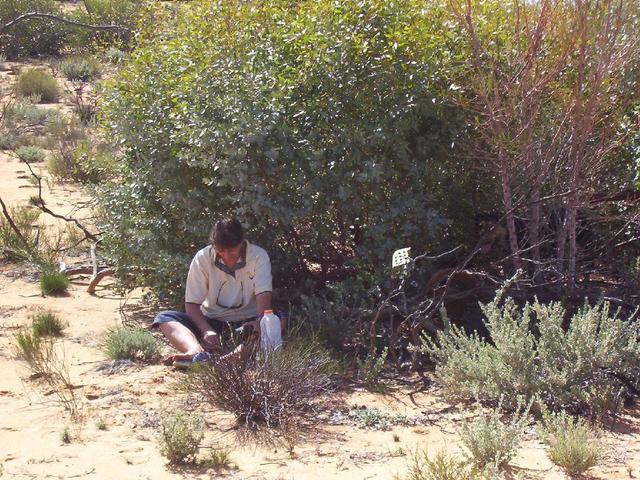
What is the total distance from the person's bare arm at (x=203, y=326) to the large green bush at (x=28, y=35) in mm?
15687

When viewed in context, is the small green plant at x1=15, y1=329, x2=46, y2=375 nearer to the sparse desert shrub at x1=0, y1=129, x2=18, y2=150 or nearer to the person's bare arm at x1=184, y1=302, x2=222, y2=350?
the person's bare arm at x1=184, y1=302, x2=222, y2=350

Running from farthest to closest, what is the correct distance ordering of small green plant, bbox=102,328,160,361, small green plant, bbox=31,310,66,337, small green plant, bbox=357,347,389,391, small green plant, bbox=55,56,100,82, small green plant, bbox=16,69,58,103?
small green plant, bbox=55,56,100,82 < small green plant, bbox=16,69,58,103 < small green plant, bbox=31,310,66,337 < small green plant, bbox=102,328,160,361 < small green plant, bbox=357,347,389,391

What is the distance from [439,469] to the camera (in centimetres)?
394

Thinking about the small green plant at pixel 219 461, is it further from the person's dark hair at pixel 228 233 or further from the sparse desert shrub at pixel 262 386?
the person's dark hair at pixel 228 233

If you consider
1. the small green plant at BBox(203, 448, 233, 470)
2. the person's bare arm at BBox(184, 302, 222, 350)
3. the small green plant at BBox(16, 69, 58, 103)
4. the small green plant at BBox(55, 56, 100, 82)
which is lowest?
the small green plant at BBox(203, 448, 233, 470)

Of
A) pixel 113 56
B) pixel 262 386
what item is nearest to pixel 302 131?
pixel 262 386

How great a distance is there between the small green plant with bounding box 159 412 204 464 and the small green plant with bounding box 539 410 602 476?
1.63 metres

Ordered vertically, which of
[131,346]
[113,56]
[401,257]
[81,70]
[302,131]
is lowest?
[131,346]

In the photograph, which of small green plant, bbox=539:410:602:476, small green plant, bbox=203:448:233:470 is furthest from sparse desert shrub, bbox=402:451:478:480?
small green plant, bbox=203:448:233:470

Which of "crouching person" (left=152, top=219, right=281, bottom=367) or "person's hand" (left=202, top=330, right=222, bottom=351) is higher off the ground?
"crouching person" (left=152, top=219, right=281, bottom=367)

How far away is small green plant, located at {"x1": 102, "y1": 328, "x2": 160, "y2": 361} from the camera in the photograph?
5.99 meters

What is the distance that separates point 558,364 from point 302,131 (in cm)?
230

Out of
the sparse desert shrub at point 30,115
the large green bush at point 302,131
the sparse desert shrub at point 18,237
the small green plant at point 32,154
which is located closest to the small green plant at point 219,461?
the large green bush at point 302,131

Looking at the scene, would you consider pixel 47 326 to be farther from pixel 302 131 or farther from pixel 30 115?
pixel 30 115
